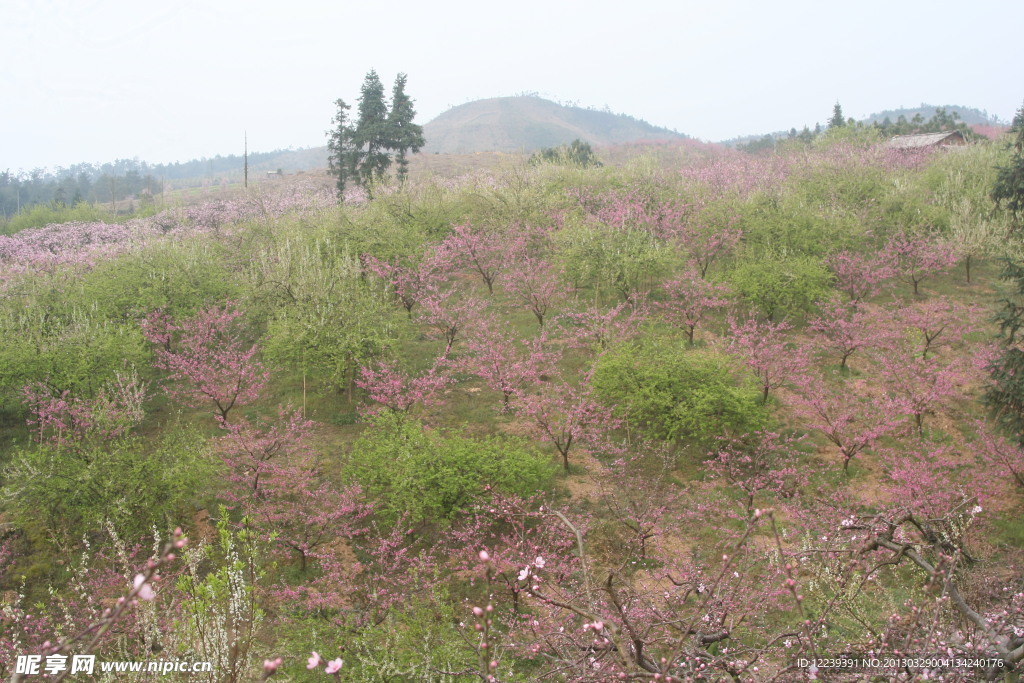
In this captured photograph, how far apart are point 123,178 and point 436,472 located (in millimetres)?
92156

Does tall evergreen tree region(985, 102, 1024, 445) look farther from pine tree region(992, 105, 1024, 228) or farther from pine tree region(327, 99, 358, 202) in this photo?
pine tree region(327, 99, 358, 202)

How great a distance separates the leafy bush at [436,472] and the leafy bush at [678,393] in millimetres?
3253

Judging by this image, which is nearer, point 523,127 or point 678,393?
point 678,393

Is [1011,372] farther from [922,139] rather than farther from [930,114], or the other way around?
[930,114]

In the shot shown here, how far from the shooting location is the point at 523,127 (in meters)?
155

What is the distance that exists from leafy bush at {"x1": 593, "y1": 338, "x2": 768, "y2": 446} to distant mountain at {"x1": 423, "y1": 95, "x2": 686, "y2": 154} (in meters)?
122

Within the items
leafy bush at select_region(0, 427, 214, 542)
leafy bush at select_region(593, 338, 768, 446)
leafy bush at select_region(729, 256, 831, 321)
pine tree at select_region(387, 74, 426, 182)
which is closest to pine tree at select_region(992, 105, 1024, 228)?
leafy bush at select_region(729, 256, 831, 321)

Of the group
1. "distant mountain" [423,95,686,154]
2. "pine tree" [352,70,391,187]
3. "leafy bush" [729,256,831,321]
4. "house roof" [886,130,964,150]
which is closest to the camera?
"leafy bush" [729,256,831,321]

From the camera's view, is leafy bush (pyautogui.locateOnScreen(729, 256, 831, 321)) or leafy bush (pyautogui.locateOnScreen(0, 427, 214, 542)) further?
leafy bush (pyautogui.locateOnScreen(729, 256, 831, 321))

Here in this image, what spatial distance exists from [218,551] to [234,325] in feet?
32.9

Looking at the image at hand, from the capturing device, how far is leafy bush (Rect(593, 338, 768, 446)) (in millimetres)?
12781

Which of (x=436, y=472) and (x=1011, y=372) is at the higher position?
(x=1011, y=372)

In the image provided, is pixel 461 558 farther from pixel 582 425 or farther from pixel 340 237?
pixel 340 237

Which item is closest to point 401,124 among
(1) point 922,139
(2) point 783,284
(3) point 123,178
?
(2) point 783,284
